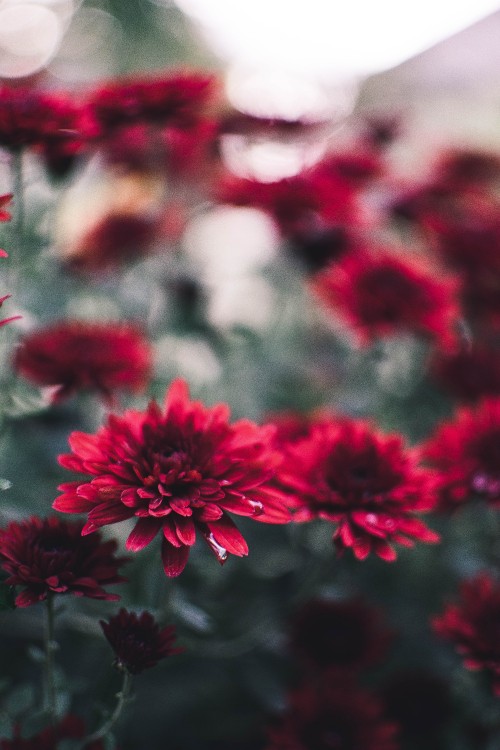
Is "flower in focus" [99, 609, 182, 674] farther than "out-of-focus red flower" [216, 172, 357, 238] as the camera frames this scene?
No

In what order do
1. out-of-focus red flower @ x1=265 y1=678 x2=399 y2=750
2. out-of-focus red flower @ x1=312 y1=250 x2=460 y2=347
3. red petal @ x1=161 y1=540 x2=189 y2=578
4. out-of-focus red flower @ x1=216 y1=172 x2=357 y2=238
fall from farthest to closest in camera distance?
out-of-focus red flower @ x1=216 y1=172 x2=357 y2=238 < out-of-focus red flower @ x1=312 y1=250 x2=460 y2=347 < out-of-focus red flower @ x1=265 y1=678 x2=399 y2=750 < red petal @ x1=161 y1=540 x2=189 y2=578

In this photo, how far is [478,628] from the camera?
2.10 ft

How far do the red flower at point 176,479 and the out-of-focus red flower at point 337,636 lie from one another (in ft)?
1.10

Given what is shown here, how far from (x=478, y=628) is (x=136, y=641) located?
0.34 metres

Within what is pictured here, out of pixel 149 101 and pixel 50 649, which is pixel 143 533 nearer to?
pixel 50 649

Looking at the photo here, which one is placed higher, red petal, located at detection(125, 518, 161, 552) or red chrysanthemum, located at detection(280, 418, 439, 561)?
red petal, located at detection(125, 518, 161, 552)

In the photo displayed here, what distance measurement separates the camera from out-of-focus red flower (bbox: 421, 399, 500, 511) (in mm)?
661

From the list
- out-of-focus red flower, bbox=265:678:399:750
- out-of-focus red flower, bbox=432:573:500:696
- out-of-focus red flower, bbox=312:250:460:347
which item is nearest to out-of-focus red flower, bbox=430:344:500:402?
out-of-focus red flower, bbox=312:250:460:347

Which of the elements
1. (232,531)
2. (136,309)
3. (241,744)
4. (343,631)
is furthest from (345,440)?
(136,309)

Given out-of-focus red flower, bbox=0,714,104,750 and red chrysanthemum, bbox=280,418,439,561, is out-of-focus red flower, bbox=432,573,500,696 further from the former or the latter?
out-of-focus red flower, bbox=0,714,104,750

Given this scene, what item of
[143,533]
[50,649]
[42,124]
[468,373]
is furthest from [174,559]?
[468,373]

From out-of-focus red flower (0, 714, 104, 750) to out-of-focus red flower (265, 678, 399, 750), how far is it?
197 mm

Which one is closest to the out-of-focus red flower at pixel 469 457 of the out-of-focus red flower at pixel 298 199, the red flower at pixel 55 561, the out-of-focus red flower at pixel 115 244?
the red flower at pixel 55 561

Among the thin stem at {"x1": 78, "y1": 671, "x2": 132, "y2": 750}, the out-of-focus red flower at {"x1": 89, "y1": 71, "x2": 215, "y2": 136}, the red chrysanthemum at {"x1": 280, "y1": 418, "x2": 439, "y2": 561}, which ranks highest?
the out-of-focus red flower at {"x1": 89, "y1": 71, "x2": 215, "y2": 136}
